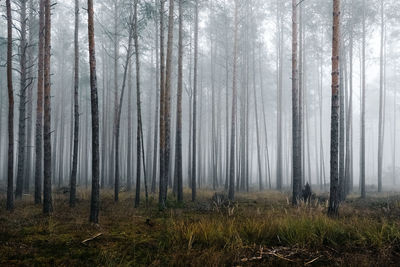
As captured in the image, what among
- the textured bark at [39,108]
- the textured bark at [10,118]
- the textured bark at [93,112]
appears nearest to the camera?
the textured bark at [93,112]

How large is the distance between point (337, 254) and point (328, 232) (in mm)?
755

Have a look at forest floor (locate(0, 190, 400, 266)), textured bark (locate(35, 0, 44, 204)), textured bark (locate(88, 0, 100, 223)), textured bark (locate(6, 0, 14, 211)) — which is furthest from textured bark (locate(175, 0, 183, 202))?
textured bark (locate(6, 0, 14, 211))

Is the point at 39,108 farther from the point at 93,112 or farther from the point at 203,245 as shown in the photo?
the point at 203,245

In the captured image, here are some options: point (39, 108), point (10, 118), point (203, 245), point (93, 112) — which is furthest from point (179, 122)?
point (203, 245)

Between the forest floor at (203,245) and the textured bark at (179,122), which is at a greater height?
the textured bark at (179,122)

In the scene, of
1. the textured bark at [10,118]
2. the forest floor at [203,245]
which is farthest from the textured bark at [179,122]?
the textured bark at [10,118]

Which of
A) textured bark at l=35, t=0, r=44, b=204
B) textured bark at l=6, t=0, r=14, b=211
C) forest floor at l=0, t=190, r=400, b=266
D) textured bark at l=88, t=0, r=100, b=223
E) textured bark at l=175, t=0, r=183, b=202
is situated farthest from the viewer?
textured bark at l=175, t=0, r=183, b=202

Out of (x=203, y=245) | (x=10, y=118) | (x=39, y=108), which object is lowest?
(x=203, y=245)

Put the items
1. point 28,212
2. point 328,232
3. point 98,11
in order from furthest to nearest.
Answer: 1. point 98,11
2. point 28,212
3. point 328,232

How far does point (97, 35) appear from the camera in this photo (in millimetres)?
19469

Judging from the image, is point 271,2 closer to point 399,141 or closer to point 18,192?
point 18,192

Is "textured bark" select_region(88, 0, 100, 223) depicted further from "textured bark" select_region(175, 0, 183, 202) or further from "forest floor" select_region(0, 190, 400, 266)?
"textured bark" select_region(175, 0, 183, 202)

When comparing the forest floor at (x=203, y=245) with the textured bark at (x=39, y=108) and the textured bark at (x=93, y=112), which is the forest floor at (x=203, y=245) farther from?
the textured bark at (x=39, y=108)

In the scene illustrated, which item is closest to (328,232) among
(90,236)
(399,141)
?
(90,236)
